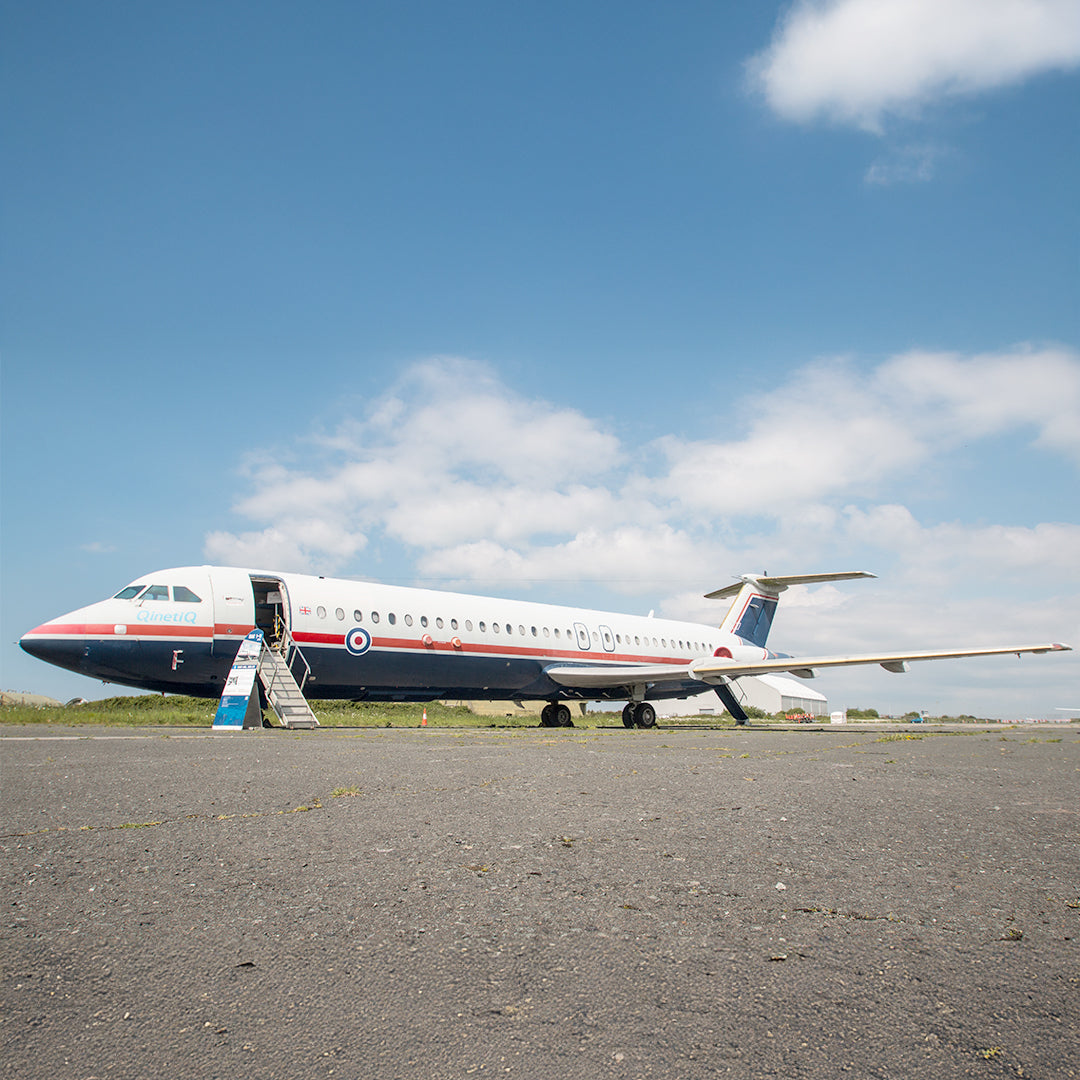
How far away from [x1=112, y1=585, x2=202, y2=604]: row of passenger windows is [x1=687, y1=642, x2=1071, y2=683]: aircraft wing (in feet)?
50.0

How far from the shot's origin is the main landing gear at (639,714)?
2620 centimetres

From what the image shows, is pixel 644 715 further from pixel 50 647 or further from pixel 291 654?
pixel 50 647

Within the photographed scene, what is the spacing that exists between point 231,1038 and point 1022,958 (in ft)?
9.03

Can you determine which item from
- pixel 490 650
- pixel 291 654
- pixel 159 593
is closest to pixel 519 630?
pixel 490 650

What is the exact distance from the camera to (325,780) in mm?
7020

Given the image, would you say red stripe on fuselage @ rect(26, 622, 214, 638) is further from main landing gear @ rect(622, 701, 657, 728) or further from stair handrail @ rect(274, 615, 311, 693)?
main landing gear @ rect(622, 701, 657, 728)

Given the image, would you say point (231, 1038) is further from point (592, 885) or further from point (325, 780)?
point (325, 780)

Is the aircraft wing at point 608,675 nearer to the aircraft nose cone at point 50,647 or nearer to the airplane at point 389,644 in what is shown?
the airplane at point 389,644

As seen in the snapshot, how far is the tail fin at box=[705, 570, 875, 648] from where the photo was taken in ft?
106

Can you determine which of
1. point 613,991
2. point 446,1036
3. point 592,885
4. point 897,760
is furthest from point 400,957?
point 897,760

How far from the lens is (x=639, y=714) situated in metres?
26.2

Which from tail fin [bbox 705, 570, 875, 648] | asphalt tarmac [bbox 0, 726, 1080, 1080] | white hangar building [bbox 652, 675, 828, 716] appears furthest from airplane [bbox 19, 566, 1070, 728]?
white hangar building [bbox 652, 675, 828, 716]

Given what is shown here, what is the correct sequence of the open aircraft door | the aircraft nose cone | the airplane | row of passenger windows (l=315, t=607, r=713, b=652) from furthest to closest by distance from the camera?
1. row of passenger windows (l=315, t=607, r=713, b=652)
2. the open aircraft door
3. the airplane
4. the aircraft nose cone

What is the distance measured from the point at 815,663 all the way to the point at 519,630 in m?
9.48
